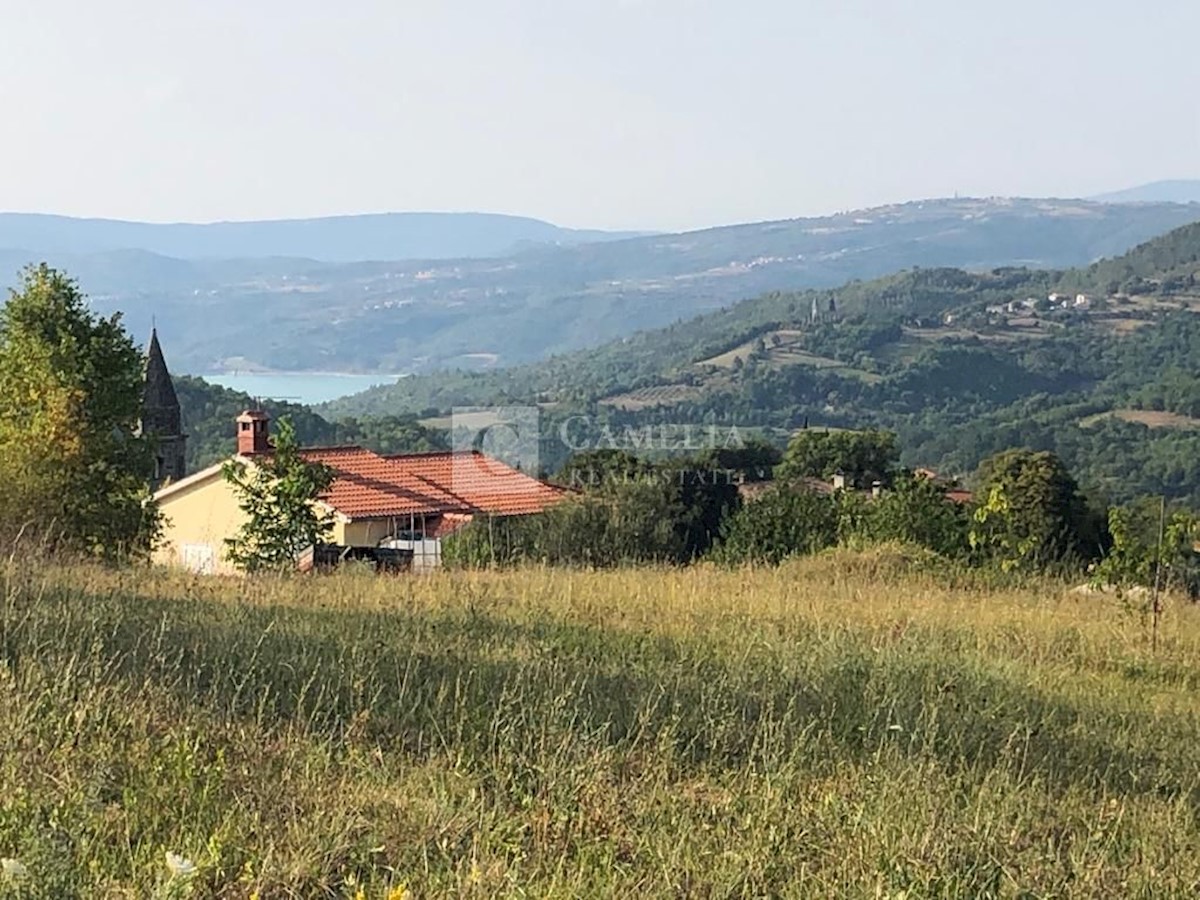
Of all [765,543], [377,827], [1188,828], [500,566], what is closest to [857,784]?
[1188,828]

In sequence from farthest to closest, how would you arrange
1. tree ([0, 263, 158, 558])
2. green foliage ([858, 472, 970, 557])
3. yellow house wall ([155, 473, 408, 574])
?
1. yellow house wall ([155, 473, 408, 574])
2. tree ([0, 263, 158, 558])
3. green foliage ([858, 472, 970, 557])

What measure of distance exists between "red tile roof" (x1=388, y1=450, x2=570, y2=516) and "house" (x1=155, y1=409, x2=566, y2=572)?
3cm

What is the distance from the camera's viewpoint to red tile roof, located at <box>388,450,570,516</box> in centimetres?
3238

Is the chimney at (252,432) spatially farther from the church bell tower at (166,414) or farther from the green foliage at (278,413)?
the green foliage at (278,413)

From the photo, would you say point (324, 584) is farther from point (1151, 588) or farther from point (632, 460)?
point (632, 460)

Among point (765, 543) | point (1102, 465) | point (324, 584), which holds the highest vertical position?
point (324, 584)

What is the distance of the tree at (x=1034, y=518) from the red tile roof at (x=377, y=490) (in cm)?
1330

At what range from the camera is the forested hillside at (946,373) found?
77125 mm

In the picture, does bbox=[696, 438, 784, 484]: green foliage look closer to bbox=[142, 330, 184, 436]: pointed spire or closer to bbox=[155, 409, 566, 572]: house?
bbox=[155, 409, 566, 572]: house

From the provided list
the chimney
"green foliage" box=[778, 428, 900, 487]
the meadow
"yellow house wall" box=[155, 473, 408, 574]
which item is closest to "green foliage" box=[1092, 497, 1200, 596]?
the meadow

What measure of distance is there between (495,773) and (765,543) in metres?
13.9

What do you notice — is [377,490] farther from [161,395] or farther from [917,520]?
[917,520]

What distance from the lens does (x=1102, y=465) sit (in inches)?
2635

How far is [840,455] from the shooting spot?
4859cm
